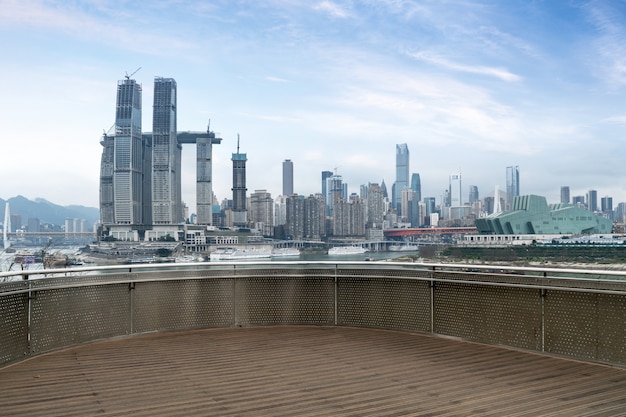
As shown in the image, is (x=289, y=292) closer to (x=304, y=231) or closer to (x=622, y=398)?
(x=622, y=398)

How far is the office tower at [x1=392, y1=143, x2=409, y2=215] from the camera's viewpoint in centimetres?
3323

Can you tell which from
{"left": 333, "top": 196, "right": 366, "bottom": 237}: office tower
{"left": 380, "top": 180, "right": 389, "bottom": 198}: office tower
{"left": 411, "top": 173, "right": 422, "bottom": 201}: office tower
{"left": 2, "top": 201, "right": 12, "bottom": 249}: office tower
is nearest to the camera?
{"left": 2, "top": 201, "right": 12, "bottom": 249}: office tower

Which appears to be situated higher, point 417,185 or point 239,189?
point 417,185

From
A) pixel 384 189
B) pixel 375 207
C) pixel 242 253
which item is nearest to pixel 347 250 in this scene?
pixel 242 253

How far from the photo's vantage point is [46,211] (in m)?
26.8

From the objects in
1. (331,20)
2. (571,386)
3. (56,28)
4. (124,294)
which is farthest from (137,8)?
(571,386)

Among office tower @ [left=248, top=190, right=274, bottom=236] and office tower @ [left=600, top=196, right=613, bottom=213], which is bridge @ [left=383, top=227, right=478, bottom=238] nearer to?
office tower @ [left=600, top=196, right=613, bottom=213]

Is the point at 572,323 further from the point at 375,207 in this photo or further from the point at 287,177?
the point at 287,177

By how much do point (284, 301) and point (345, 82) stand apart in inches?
1233

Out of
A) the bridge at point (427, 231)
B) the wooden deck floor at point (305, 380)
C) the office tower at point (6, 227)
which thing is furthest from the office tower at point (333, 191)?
the wooden deck floor at point (305, 380)

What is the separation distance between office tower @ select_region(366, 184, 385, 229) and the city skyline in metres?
1.35

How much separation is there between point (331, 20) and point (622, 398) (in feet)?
95.7

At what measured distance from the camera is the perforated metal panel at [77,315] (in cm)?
663

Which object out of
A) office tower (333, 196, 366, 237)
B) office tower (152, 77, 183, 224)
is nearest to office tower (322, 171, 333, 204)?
office tower (333, 196, 366, 237)
